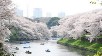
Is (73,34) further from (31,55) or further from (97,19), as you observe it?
(31,55)

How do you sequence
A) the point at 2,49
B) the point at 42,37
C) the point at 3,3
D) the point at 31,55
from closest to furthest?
the point at 3,3
the point at 2,49
the point at 31,55
the point at 42,37

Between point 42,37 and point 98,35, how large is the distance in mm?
49144

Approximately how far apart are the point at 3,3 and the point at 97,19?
4151 cm

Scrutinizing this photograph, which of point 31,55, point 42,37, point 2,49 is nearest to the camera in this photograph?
Answer: point 2,49

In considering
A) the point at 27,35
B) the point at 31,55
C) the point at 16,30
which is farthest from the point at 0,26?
the point at 27,35

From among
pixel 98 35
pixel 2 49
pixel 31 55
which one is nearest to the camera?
pixel 2 49

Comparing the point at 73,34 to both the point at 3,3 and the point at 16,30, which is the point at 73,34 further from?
the point at 3,3

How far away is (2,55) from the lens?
77.1 ft

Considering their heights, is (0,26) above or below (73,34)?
above

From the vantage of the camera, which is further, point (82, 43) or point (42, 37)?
point (42, 37)

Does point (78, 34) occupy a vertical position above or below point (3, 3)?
below

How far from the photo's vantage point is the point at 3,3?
893 inches

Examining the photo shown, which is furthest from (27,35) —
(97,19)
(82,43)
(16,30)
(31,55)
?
(31,55)

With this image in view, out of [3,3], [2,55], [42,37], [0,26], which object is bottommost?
[42,37]
